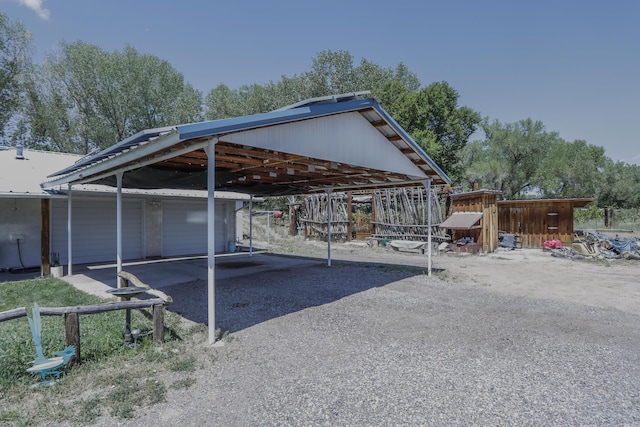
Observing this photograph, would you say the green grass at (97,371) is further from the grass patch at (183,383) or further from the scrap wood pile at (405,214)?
the scrap wood pile at (405,214)

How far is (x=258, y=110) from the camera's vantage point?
28766mm

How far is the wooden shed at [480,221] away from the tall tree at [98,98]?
Result: 19002mm

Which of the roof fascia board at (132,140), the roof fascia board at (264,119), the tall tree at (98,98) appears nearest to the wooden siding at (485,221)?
the roof fascia board at (264,119)

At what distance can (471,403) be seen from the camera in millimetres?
3008

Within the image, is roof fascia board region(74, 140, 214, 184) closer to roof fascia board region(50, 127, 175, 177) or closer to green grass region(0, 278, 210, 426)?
roof fascia board region(50, 127, 175, 177)

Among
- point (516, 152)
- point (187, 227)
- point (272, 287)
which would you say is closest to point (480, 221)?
point (272, 287)

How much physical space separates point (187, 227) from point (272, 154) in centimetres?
906

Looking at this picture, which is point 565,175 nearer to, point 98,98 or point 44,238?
point 44,238

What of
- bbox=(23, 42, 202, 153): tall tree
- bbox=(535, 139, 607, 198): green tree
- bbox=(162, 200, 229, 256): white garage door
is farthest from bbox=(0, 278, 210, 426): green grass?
bbox=(535, 139, 607, 198): green tree

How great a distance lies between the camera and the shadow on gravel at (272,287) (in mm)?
5789

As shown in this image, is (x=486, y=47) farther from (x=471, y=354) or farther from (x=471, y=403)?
(x=471, y=403)

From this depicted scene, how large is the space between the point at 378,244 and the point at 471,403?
1343 centimetres

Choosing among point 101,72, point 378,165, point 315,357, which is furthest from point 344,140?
point 101,72

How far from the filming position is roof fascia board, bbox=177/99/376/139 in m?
4.06
